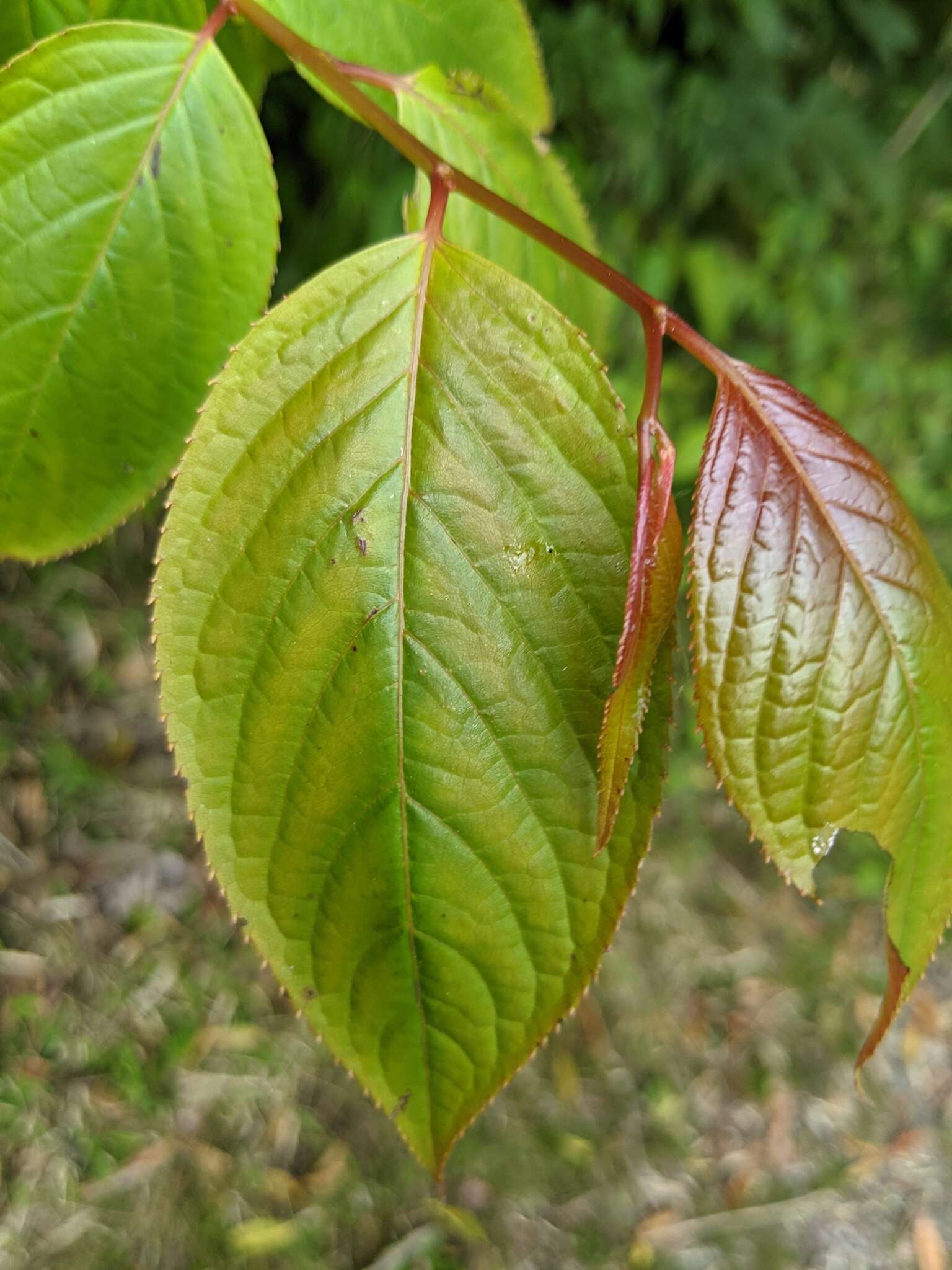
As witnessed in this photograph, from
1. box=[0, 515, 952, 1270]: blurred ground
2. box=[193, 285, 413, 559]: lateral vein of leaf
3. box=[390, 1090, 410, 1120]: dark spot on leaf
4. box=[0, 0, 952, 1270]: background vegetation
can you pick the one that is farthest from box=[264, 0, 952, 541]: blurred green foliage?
box=[390, 1090, 410, 1120]: dark spot on leaf

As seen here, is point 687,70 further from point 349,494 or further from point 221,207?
point 349,494

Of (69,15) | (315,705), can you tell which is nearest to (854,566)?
(315,705)

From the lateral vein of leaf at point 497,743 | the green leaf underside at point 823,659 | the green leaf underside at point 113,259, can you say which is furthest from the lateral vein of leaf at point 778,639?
the green leaf underside at point 113,259

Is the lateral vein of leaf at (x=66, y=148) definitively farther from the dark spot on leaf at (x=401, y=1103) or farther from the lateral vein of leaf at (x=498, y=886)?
the dark spot on leaf at (x=401, y=1103)

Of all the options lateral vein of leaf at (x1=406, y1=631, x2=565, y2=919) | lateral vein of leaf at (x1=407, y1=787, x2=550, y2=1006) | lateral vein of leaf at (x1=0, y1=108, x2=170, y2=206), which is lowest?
lateral vein of leaf at (x1=407, y1=787, x2=550, y2=1006)

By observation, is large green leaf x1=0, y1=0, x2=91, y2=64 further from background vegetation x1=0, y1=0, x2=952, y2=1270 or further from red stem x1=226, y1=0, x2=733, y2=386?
background vegetation x1=0, y1=0, x2=952, y2=1270

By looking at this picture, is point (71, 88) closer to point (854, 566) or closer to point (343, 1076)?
point (854, 566)

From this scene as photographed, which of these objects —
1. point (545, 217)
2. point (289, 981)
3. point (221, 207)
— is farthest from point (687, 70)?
point (289, 981)
